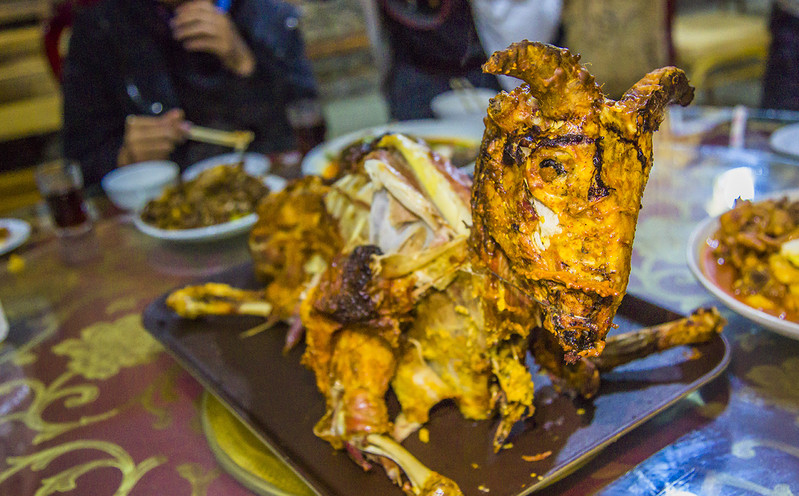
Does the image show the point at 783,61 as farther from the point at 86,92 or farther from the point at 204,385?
the point at 86,92

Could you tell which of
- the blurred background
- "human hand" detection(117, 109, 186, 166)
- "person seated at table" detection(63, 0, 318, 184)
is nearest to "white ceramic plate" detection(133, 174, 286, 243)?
"human hand" detection(117, 109, 186, 166)

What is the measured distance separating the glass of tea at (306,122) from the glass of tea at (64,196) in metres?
0.84

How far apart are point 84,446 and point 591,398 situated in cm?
90

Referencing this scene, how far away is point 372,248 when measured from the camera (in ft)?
2.97

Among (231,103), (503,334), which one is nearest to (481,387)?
(503,334)

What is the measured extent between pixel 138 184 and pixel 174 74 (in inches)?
41.1

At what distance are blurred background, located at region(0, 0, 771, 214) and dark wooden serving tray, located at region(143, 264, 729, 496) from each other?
3192mm

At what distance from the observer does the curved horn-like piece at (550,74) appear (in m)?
0.55

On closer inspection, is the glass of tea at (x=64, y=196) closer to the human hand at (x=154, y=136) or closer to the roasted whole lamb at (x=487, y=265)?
the human hand at (x=154, y=136)

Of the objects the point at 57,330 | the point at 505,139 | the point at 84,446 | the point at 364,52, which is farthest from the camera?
the point at 364,52

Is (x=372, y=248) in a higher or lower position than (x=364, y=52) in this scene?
higher

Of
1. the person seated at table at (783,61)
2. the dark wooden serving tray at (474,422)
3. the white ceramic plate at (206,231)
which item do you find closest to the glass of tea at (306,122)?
the white ceramic plate at (206,231)

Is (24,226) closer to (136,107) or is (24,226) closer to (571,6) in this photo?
(136,107)

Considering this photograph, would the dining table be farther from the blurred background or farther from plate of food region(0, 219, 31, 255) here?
the blurred background
